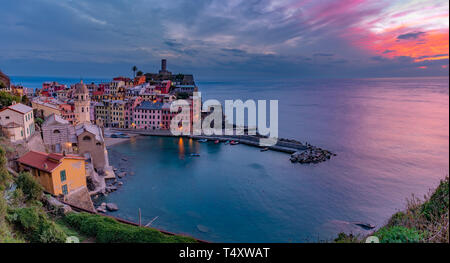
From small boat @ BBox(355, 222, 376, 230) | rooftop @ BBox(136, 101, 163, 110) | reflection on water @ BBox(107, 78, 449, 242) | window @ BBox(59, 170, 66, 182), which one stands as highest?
rooftop @ BBox(136, 101, 163, 110)

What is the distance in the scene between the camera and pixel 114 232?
8.02 meters

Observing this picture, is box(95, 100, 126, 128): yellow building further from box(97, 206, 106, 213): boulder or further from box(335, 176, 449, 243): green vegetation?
box(335, 176, 449, 243): green vegetation

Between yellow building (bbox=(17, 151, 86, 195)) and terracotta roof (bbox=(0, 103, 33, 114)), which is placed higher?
terracotta roof (bbox=(0, 103, 33, 114))

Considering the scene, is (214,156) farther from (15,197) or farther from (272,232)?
(15,197)

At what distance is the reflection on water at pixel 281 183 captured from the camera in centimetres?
1432

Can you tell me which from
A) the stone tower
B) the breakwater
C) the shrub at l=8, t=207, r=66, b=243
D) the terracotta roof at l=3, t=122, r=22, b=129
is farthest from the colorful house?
the breakwater

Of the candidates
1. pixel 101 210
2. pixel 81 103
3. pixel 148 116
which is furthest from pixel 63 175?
pixel 148 116

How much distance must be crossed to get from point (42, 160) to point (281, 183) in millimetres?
15492

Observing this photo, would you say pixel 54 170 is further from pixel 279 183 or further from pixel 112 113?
pixel 112 113

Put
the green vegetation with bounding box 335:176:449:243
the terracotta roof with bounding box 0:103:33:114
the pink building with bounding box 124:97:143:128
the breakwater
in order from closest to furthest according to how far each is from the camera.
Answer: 1. the green vegetation with bounding box 335:176:449:243
2. the terracotta roof with bounding box 0:103:33:114
3. the breakwater
4. the pink building with bounding box 124:97:143:128

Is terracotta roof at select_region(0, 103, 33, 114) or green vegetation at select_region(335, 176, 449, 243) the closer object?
green vegetation at select_region(335, 176, 449, 243)

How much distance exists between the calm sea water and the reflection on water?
6 centimetres

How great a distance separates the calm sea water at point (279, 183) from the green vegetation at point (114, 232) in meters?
5.02

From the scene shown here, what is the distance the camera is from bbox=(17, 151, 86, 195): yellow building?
12.0 metres
